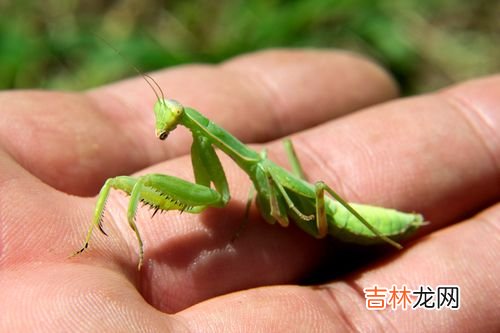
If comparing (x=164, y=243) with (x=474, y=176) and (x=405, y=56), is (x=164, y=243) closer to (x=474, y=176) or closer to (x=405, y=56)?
(x=474, y=176)

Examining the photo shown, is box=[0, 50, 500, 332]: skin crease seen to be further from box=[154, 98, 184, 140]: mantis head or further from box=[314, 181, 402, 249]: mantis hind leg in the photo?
box=[154, 98, 184, 140]: mantis head

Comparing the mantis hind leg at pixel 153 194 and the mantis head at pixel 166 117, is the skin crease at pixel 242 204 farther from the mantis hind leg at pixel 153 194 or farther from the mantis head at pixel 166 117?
the mantis head at pixel 166 117

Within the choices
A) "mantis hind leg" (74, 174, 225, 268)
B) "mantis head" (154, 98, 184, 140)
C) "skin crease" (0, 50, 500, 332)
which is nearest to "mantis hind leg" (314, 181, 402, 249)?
"skin crease" (0, 50, 500, 332)

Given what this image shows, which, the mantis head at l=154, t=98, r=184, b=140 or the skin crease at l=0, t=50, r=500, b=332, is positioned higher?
the mantis head at l=154, t=98, r=184, b=140

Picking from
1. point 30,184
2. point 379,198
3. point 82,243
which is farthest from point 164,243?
point 379,198

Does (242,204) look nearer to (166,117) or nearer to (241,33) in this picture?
(166,117)

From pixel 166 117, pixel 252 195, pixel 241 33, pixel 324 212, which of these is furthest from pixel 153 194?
pixel 241 33
